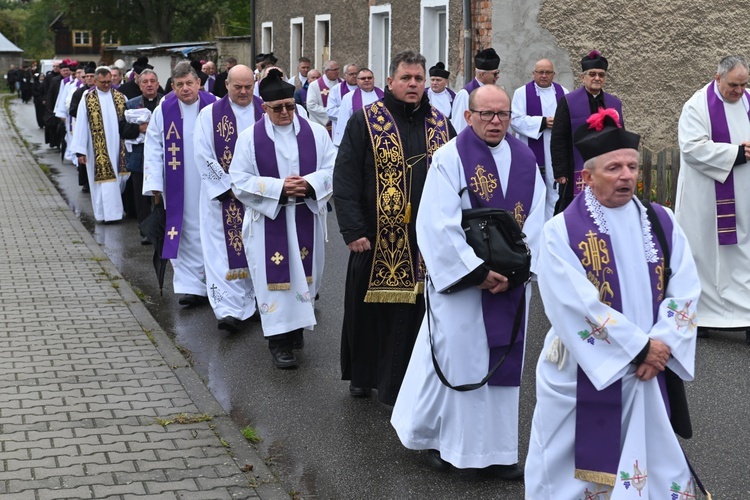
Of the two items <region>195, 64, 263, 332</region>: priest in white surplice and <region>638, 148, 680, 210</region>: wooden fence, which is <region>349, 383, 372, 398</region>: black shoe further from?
<region>638, 148, 680, 210</region>: wooden fence

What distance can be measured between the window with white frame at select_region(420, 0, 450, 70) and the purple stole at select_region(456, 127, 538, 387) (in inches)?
550

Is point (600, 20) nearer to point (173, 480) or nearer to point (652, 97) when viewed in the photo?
point (652, 97)

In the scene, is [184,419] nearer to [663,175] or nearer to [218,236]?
[218,236]

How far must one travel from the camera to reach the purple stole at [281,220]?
25.8ft

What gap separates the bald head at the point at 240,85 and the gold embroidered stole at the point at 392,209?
2.46 m

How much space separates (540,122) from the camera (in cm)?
1263

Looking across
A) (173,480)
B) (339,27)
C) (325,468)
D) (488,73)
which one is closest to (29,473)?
(173,480)

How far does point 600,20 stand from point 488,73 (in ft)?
12.1

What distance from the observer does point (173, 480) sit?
5523 mm

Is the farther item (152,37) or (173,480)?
(152,37)

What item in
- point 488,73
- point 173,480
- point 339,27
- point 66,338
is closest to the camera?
point 173,480

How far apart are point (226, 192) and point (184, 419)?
289 centimetres

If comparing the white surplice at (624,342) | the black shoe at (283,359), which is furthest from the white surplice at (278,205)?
the white surplice at (624,342)

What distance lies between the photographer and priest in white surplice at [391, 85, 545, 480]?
5523 mm
